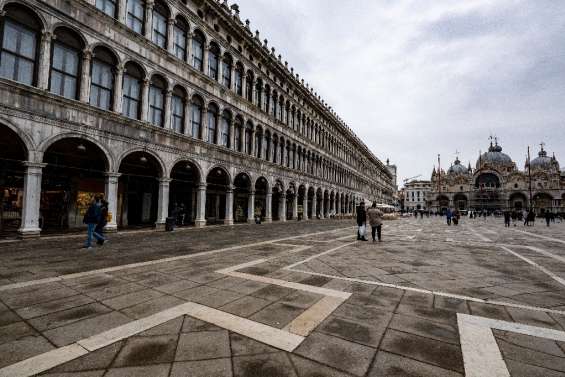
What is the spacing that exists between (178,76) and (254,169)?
9.38 m

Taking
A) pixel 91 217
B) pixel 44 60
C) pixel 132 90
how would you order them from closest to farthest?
pixel 91 217, pixel 44 60, pixel 132 90

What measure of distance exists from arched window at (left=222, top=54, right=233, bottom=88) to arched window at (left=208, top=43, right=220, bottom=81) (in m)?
0.72

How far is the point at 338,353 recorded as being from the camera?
106 inches

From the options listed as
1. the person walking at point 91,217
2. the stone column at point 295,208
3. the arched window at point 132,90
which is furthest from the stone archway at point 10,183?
the stone column at point 295,208

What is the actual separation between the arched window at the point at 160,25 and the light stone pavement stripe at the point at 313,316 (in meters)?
16.9

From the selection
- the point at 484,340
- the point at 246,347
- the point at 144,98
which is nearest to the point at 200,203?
the point at 144,98

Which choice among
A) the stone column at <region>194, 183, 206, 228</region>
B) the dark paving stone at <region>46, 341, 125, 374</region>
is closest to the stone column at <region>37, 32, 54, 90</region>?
the stone column at <region>194, 183, 206, 228</region>

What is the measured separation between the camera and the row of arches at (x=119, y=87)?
418 inches

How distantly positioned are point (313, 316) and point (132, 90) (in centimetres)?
1533

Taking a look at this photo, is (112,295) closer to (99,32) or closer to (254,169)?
(99,32)

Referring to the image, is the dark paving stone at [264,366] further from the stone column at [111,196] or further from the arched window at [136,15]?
the arched window at [136,15]

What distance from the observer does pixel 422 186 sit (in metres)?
143

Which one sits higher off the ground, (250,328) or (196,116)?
(196,116)

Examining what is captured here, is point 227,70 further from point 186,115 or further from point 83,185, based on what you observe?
point 83,185
